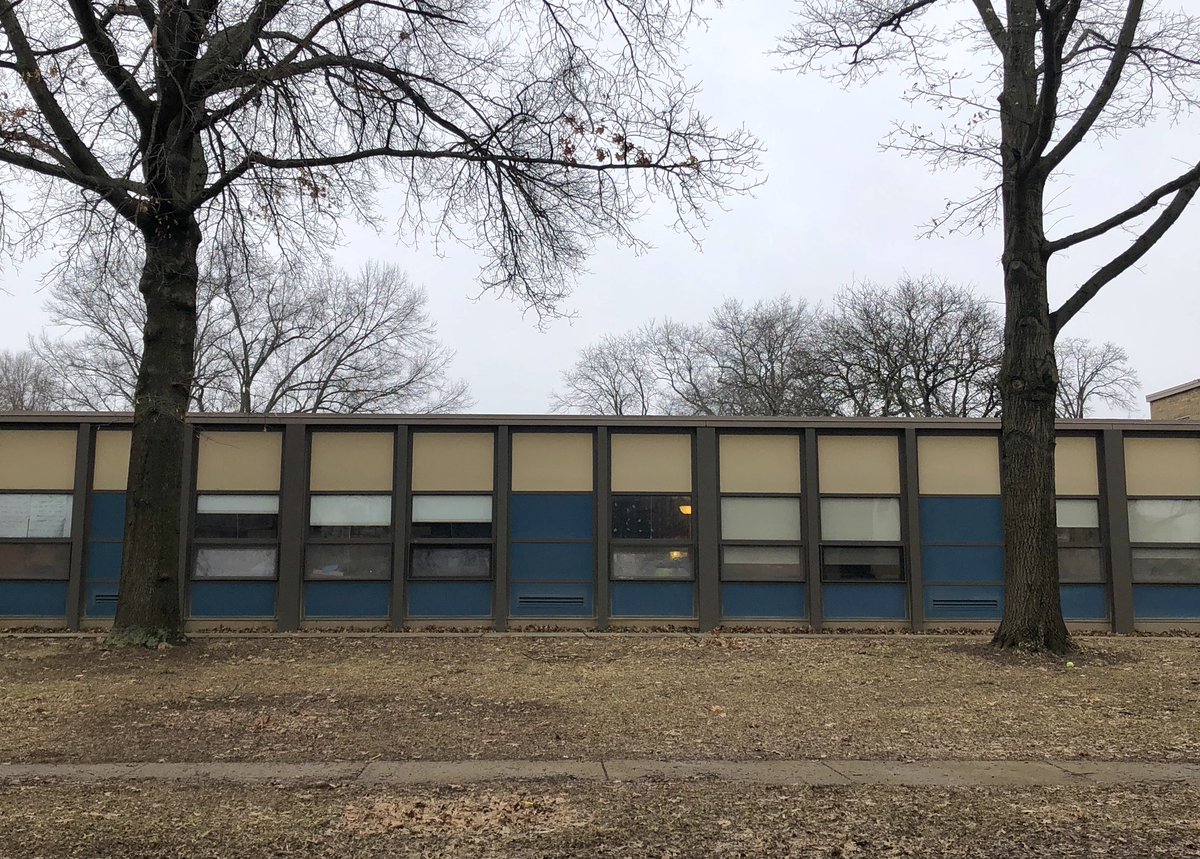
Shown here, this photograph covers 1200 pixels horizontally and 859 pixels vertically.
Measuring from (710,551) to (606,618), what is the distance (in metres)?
1.98

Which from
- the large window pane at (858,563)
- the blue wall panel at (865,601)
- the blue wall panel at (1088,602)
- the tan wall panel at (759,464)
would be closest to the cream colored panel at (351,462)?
the tan wall panel at (759,464)

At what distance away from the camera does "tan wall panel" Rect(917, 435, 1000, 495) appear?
51.1 feet

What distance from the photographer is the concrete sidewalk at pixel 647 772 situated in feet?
20.4

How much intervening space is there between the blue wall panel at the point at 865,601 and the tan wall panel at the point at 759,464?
1768 millimetres

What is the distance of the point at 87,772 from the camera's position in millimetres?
6359

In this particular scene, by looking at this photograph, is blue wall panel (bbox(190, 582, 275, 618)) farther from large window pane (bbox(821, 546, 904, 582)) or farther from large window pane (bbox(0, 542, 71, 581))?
large window pane (bbox(821, 546, 904, 582))

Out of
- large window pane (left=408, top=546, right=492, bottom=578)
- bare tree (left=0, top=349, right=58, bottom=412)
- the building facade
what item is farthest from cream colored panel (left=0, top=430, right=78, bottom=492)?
bare tree (left=0, top=349, right=58, bottom=412)

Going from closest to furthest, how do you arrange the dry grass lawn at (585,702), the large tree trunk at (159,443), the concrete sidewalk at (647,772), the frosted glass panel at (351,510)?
1. the concrete sidewalk at (647,772)
2. the dry grass lawn at (585,702)
3. the large tree trunk at (159,443)
4. the frosted glass panel at (351,510)

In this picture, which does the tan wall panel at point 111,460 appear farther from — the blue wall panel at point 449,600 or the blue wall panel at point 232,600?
the blue wall panel at point 449,600

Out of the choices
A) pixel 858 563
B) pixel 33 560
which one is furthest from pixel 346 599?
pixel 858 563

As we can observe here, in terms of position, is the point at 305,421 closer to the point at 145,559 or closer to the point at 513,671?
the point at 145,559

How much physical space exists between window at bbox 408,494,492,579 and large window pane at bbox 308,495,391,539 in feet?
1.74

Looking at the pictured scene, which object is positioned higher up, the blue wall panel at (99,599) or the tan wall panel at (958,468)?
the tan wall panel at (958,468)

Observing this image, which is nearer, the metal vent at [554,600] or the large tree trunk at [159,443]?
the large tree trunk at [159,443]
